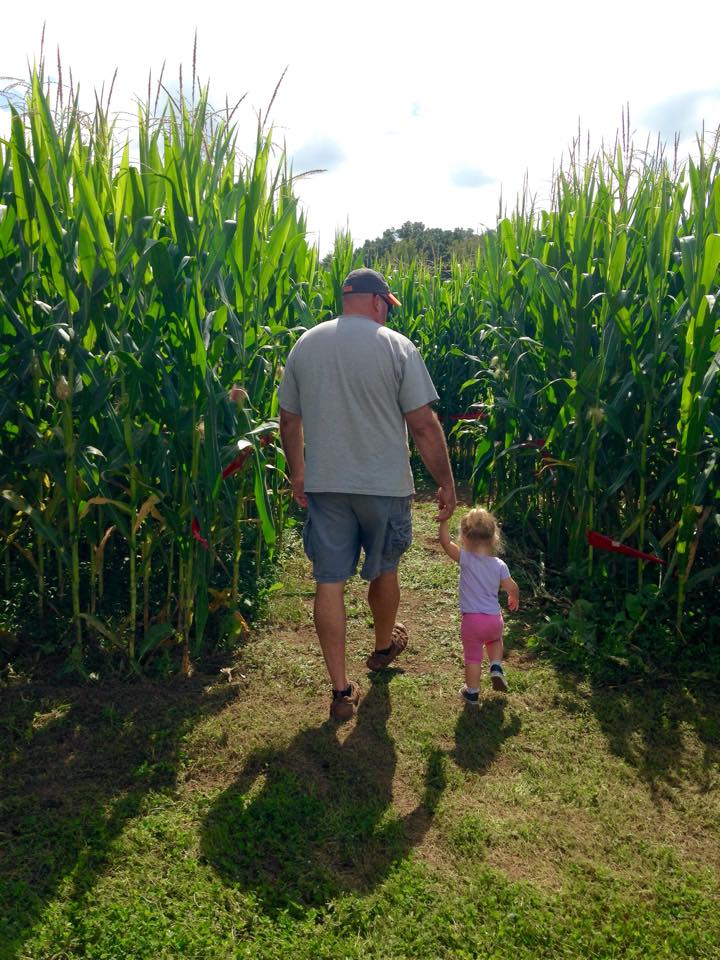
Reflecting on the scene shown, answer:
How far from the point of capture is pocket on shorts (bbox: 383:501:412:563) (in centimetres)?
385

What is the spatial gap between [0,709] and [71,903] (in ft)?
4.57

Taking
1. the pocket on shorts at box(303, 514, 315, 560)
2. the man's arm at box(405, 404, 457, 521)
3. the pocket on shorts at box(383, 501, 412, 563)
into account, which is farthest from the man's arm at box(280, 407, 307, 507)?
the man's arm at box(405, 404, 457, 521)

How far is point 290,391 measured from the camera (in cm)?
378

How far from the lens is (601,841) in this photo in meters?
2.90

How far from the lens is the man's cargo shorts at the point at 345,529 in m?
3.72

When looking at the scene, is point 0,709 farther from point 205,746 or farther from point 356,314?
point 356,314

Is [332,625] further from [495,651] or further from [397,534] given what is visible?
[495,651]

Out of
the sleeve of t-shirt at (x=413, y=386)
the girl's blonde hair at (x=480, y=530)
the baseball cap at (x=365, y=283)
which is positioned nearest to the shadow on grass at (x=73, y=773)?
the girl's blonde hair at (x=480, y=530)

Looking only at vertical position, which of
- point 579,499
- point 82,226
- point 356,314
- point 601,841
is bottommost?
point 601,841

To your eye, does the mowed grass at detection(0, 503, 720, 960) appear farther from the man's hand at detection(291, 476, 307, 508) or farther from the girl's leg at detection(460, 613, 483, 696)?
the man's hand at detection(291, 476, 307, 508)

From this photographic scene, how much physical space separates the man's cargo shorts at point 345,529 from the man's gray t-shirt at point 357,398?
0.09 m

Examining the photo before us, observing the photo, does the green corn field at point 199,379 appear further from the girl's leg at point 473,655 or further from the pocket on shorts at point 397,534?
the girl's leg at point 473,655

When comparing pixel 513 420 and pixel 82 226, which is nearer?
pixel 82 226

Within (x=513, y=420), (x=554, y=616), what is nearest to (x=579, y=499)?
(x=554, y=616)
